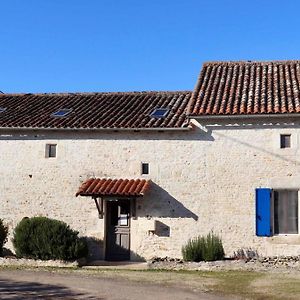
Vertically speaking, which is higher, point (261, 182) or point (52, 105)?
point (52, 105)

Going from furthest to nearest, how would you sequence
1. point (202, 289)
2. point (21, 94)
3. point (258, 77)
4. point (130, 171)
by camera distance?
point (21, 94), point (258, 77), point (130, 171), point (202, 289)

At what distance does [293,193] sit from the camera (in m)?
14.4

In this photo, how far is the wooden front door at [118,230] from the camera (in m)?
15.5

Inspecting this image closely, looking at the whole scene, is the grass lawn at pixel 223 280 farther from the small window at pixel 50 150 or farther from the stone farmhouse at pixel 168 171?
the small window at pixel 50 150

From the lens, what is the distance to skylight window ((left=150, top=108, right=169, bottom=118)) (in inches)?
637

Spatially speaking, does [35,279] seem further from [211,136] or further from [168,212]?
[211,136]

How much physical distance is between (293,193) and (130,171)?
485 cm

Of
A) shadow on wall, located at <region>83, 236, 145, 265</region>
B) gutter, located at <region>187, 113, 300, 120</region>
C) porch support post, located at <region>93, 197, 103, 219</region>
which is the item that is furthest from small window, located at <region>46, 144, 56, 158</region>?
gutter, located at <region>187, 113, 300, 120</region>

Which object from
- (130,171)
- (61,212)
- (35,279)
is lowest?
(35,279)

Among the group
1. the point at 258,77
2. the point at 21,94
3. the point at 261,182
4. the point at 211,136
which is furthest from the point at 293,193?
the point at 21,94

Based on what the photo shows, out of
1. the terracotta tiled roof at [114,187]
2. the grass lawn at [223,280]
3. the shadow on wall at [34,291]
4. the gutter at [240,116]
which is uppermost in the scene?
the gutter at [240,116]

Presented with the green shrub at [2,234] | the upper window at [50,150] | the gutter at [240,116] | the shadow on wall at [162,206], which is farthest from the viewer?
the upper window at [50,150]

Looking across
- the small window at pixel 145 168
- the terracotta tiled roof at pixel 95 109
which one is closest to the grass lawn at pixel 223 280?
the small window at pixel 145 168

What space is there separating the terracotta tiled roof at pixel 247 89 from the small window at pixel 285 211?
7.88 feet
